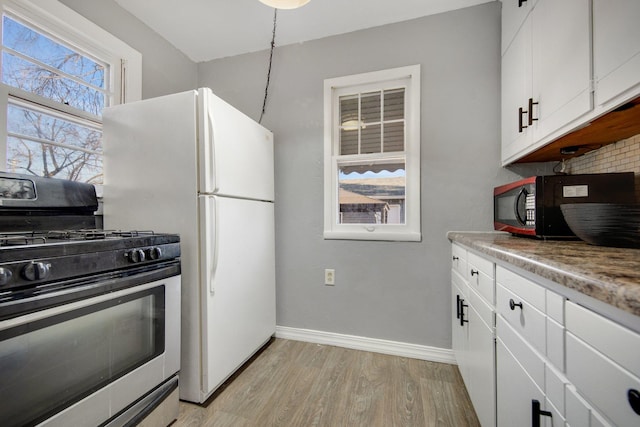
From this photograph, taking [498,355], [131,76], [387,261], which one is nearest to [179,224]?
[131,76]

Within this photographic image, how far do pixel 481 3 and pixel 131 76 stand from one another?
252cm

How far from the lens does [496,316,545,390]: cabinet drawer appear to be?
0.76 metres

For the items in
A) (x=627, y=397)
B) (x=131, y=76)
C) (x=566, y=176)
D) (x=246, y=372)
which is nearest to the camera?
(x=627, y=397)

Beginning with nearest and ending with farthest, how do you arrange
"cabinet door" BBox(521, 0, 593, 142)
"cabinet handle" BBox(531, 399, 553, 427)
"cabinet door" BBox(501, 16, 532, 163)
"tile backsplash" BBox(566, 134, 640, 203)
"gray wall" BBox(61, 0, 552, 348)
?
"cabinet handle" BBox(531, 399, 553, 427) → "cabinet door" BBox(521, 0, 593, 142) → "tile backsplash" BBox(566, 134, 640, 203) → "cabinet door" BBox(501, 16, 532, 163) → "gray wall" BBox(61, 0, 552, 348)

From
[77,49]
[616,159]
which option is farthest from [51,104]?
[616,159]

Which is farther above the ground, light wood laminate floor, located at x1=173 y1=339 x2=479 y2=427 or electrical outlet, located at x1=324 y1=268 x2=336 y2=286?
electrical outlet, located at x1=324 y1=268 x2=336 y2=286

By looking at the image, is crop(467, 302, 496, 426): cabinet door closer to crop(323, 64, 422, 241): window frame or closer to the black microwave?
the black microwave

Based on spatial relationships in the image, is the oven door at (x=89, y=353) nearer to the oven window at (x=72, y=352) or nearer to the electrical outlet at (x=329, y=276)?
the oven window at (x=72, y=352)

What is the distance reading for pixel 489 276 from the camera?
113cm

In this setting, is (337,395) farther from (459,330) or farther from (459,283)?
(459,283)

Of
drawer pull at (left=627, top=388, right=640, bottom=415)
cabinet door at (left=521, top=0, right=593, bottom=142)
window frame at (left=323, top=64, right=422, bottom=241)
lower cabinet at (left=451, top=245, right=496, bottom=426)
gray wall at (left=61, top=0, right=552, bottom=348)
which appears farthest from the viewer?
window frame at (left=323, top=64, right=422, bottom=241)

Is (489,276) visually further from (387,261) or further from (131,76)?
(131,76)

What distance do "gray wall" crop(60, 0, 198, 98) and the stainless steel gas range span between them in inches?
43.0

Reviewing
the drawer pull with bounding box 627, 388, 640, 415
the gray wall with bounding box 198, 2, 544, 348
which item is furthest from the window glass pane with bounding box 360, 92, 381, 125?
the drawer pull with bounding box 627, 388, 640, 415
